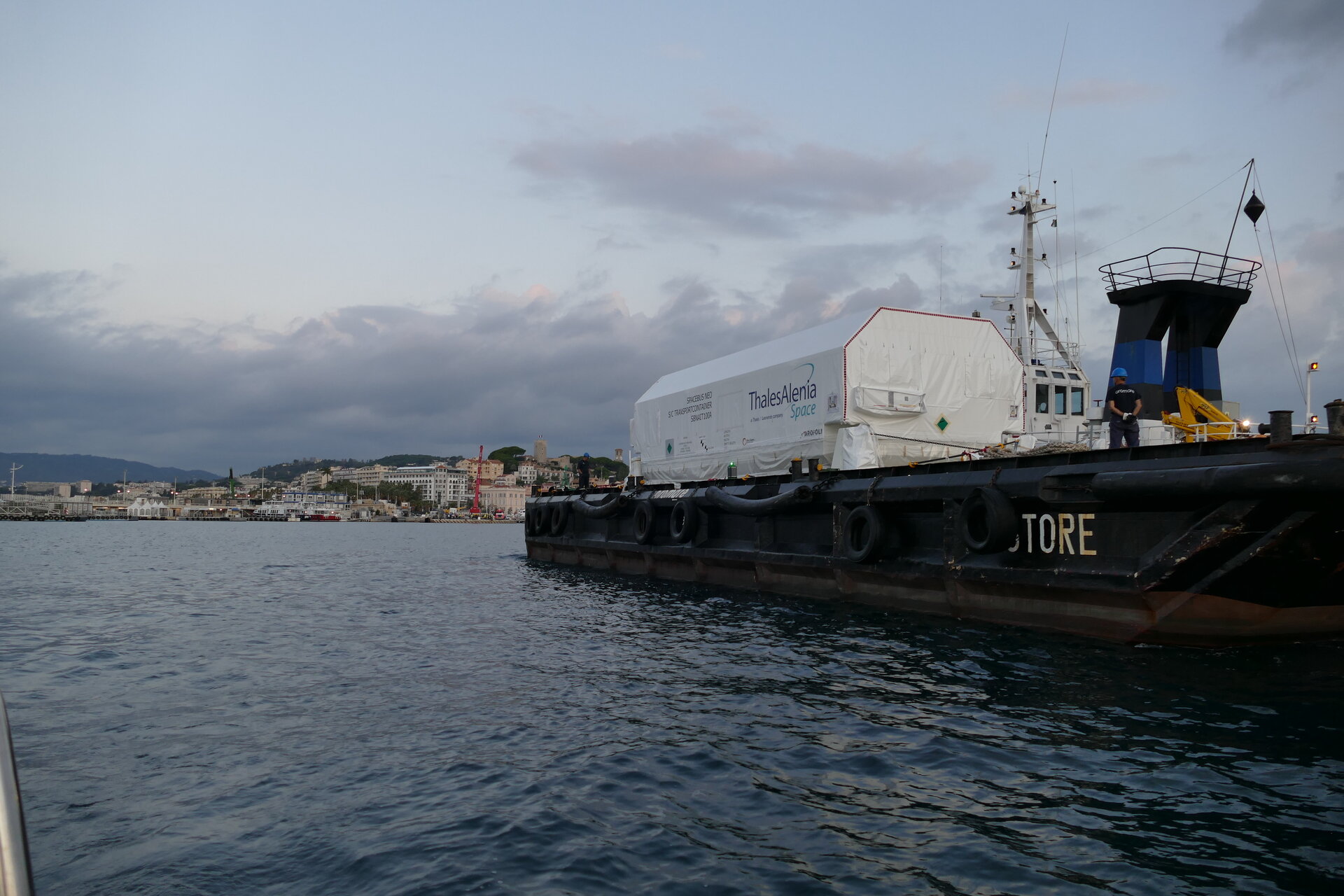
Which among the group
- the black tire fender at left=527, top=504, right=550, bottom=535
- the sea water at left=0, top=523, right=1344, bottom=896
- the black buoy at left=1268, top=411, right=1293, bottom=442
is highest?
the black buoy at left=1268, top=411, right=1293, bottom=442

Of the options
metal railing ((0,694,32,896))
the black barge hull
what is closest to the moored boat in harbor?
the black barge hull

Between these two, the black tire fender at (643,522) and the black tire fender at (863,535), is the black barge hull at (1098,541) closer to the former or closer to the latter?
the black tire fender at (863,535)

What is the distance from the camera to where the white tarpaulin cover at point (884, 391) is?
1747 cm

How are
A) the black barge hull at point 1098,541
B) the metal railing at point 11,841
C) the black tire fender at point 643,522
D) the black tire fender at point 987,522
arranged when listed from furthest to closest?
the black tire fender at point 643,522 → the black tire fender at point 987,522 → the black barge hull at point 1098,541 → the metal railing at point 11,841

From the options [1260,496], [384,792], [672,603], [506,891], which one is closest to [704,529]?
[672,603]

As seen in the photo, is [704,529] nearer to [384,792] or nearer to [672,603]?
[672,603]

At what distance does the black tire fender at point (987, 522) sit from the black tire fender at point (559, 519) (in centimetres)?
1768

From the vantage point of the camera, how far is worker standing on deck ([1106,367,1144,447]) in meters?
11.7

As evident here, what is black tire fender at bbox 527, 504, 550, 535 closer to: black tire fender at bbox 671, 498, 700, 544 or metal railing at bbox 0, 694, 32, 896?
black tire fender at bbox 671, 498, 700, 544

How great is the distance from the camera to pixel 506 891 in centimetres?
472

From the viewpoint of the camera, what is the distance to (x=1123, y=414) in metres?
11.8

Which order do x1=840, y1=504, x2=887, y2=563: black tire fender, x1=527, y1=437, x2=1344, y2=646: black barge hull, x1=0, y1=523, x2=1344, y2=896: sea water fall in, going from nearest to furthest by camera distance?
x1=0, y1=523, x2=1344, y2=896: sea water < x1=527, y1=437, x2=1344, y2=646: black barge hull < x1=840, y1=504, x2=887, y2=563: black tire fender

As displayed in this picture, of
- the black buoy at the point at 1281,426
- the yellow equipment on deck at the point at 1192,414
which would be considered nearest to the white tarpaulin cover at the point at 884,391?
the yellow equipment on deck at the point at 1192,414

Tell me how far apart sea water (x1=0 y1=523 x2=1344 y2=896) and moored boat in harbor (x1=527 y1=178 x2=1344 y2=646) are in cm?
76
